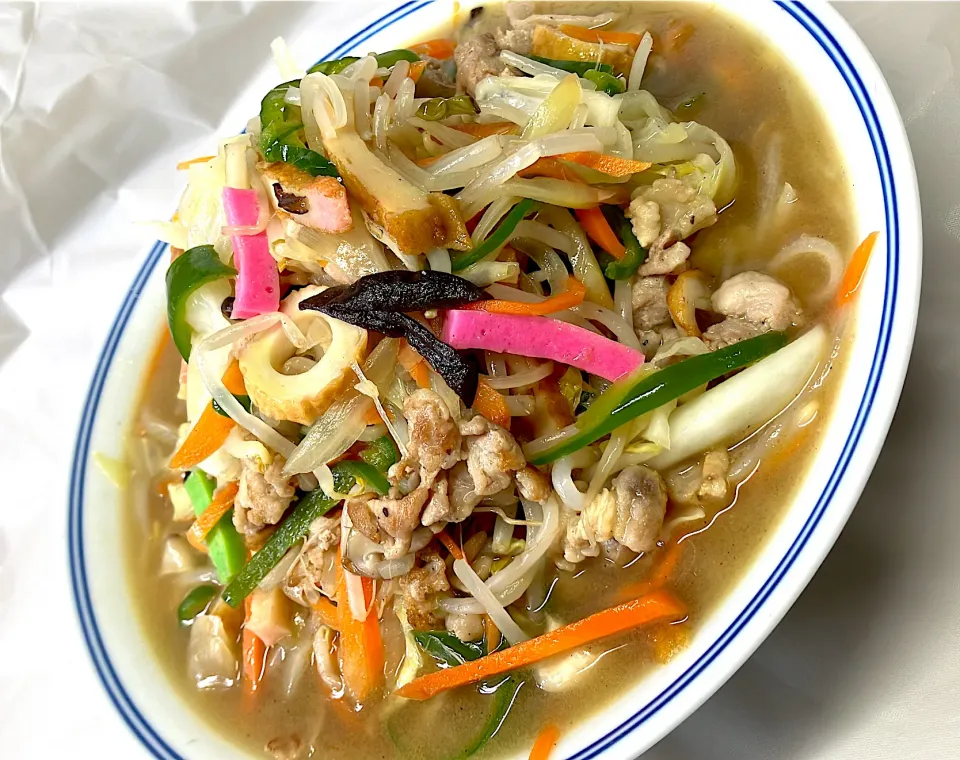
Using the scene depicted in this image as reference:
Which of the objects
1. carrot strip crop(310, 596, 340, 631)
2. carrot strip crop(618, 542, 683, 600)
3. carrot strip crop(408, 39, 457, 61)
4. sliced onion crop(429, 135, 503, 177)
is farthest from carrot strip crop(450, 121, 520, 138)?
carrot strip crop(310, 596, 340, 631)

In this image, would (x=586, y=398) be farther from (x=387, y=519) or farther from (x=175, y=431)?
(x=175, y=431)

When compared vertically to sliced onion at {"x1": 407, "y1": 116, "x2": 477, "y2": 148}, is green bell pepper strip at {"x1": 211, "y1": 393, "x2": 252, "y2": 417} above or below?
below

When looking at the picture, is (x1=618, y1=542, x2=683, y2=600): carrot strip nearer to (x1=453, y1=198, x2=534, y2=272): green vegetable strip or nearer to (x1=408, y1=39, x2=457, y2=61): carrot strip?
(x1=453, y1=198, x2=534, y2=272): green vegetable strip

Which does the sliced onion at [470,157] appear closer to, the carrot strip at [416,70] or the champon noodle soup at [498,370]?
the champon noodle soup at [498,370]

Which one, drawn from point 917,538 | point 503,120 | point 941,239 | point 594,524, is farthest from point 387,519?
point 941,239

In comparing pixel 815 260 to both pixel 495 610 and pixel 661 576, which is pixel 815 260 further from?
pixel 495 610
